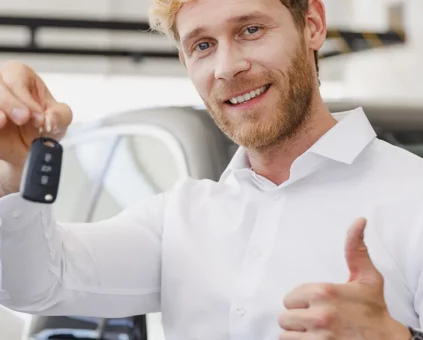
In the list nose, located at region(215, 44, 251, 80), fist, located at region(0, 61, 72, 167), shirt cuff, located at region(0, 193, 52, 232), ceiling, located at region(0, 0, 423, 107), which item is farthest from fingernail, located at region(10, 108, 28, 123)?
ceiling, located at region(0, 0, 423, 107)

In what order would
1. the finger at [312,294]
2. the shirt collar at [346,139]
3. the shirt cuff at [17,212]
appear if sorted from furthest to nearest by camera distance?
the shirt collar at [346,139] → the shirt cuff at [17,212] → the finger at [312,294]

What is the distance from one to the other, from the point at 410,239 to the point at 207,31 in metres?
0.50

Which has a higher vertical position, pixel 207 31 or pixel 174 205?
pixel 207 31

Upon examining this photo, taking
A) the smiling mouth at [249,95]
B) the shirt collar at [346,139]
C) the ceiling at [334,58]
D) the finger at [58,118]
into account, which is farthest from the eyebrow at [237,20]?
the ceiling at [334,58]

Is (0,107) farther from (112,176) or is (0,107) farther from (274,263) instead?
(112,176)

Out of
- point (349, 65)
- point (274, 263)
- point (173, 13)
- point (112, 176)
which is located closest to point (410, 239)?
point (274, 263)

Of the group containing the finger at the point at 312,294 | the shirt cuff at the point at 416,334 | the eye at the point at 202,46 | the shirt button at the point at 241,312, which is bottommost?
the shirt button at the point at 241,312

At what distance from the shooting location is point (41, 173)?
1.01 m

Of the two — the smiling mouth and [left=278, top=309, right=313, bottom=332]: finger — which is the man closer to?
the smiling mouth

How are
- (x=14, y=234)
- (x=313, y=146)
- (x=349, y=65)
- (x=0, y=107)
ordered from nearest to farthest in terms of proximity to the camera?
(x=0, y=107) < (x=14, y=234) < (x=313, y=146) < (x=349, y=65)

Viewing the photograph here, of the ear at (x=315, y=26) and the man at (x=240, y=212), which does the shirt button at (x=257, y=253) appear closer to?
the man at (x=240, y=212)

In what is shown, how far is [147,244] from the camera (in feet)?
4.53

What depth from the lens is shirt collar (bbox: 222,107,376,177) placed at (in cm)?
128

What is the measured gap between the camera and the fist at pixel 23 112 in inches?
41.8
